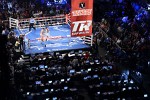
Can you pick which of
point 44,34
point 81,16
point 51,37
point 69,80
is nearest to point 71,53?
point 51,37

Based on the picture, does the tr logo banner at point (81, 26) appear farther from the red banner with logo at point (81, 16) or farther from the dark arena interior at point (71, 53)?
the dark arena interior at point (71, 53)

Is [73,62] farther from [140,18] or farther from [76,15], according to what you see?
[140,18]

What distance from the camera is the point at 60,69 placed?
22.3 meters

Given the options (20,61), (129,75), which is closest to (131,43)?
(129,75)

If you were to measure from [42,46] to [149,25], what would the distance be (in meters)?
8.38

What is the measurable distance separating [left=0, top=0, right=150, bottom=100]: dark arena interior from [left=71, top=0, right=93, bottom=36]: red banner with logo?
5.6 inches

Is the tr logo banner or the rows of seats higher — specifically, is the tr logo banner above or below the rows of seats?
above

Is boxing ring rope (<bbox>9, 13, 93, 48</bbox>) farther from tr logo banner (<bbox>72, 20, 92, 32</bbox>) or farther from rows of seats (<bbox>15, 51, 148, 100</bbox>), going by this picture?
tr logo banner (<bbox>72, 20, 92, 32</bbox>)

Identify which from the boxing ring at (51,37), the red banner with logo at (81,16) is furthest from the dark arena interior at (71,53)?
the red banner with logo at (81,16)

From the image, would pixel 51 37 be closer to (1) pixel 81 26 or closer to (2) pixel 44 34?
(2) pixel 44 34

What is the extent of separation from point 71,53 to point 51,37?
8.52 ft

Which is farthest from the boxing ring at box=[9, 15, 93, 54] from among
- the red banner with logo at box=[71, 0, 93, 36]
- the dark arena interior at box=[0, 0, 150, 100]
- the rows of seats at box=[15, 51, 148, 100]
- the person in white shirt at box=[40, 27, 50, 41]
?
the red banner with logo at box=[71, 0, 93, 36]

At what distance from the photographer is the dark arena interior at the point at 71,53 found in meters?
20.6

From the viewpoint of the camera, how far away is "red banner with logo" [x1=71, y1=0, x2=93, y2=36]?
20672 mm
